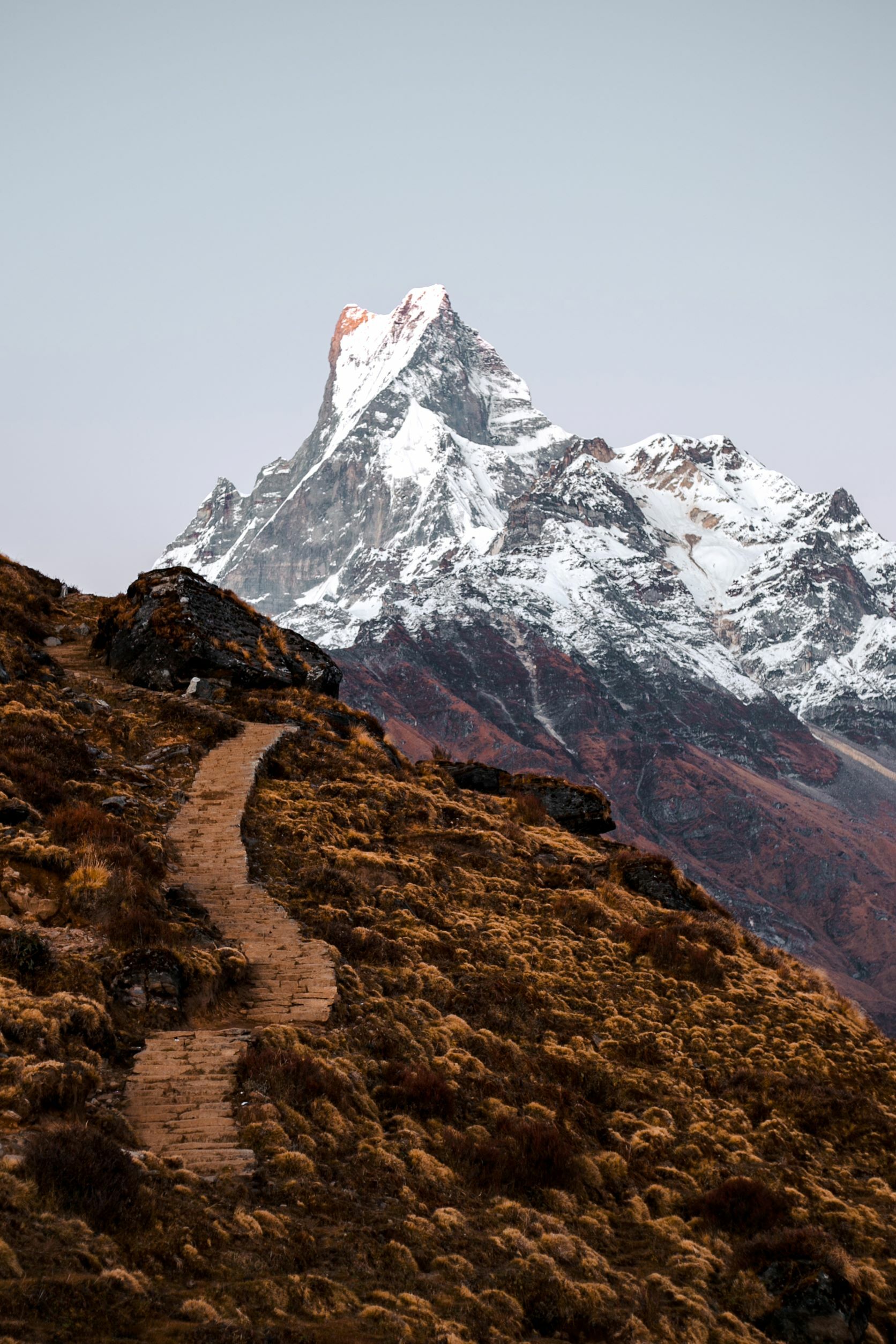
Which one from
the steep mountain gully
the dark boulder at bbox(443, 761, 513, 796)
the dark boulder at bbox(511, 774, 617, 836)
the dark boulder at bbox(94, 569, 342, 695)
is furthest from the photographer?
the dark boulder at bbox(443, 761, 513, 796)

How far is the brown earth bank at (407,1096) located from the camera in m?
9.09

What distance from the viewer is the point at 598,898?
24141 millimetres

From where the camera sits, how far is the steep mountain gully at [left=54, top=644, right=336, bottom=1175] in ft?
36.7

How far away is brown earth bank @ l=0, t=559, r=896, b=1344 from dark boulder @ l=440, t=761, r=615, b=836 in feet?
23.9

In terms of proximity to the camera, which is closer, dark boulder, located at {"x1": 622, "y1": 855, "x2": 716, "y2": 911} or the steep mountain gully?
the steep mountain gully

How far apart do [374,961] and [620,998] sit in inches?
198

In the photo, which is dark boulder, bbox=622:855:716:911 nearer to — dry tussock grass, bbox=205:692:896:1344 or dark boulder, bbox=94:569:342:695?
dry tussock grass, bbox=205:692:896:1344

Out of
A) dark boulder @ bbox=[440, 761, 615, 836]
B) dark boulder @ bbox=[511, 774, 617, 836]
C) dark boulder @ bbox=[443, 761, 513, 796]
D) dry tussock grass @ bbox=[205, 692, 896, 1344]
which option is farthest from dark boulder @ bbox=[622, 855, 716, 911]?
dark boulder @ bbox=[443, 761, 513, 796]

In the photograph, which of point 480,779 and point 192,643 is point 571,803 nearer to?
point 480,779

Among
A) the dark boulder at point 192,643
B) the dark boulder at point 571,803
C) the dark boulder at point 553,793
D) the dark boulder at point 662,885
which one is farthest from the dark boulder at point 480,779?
the dark boulder at point 662,885

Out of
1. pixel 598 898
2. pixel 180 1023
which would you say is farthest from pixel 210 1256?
pixel 598 898

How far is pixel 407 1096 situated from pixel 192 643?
885 inches

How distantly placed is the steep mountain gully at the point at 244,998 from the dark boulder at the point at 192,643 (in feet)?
23.1

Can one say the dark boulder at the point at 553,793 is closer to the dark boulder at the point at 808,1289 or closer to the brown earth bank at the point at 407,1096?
the brown earth bank at the point at 407,1096
